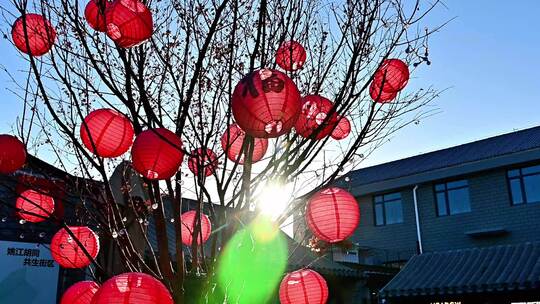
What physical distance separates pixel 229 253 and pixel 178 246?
45 cm

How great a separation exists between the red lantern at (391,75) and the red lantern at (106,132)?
7.40 ft

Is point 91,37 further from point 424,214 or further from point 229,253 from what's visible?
point 424,214

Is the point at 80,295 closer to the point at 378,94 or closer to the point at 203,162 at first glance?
the point at 203,162

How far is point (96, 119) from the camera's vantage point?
4133mm

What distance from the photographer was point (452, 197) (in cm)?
1650

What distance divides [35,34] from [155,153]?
164cm

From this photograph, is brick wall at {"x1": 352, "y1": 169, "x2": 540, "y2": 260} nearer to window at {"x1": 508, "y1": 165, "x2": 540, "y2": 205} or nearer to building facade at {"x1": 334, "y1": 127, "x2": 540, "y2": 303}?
building facade at {"x1": 334, "y1": 127, "x2": 540, "y2": 303}

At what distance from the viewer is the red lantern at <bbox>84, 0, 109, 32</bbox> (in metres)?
4.05

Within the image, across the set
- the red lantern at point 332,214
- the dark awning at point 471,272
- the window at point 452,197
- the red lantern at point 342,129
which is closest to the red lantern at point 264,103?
the red lantern at point 332,214

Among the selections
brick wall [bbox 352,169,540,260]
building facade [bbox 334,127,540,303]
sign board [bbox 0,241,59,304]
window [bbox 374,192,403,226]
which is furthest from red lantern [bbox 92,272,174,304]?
window [bbox 374,192,403,226]

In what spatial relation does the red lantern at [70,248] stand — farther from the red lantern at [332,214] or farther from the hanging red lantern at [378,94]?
the hanging red lantern at [378,94]

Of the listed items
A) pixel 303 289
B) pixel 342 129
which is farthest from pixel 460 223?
pixel 342 129

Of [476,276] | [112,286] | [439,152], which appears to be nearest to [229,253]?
[112,286]

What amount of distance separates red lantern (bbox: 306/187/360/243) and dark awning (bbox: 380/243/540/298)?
23.0 ft
